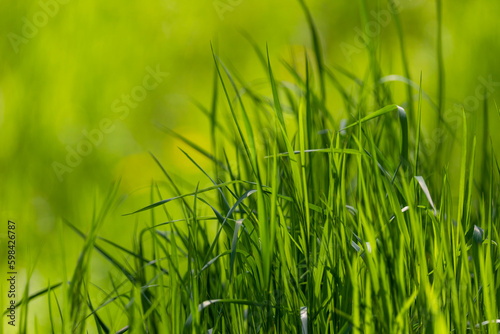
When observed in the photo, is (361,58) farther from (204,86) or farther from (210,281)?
(210,281)

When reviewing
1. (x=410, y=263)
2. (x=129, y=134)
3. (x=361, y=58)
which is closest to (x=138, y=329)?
(x=410, y=263)

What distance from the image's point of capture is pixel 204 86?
2.24 m

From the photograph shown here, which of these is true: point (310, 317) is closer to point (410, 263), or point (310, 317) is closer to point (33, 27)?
point (410, 263)

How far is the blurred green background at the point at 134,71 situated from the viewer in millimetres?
1821

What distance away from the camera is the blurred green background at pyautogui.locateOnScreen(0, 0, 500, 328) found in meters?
1.82

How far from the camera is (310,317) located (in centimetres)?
69

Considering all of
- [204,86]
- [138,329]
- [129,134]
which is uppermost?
[204,86]

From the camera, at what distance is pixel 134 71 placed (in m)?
2.27

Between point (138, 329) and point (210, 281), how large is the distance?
0.23m

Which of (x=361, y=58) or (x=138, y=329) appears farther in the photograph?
(x=361, y=58)

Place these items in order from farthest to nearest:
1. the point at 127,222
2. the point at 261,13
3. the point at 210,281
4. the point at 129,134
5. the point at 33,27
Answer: the point at 261,13 → the point at 33,27 → the point at 129,134 → the point at 127,222 → the point at 210,281

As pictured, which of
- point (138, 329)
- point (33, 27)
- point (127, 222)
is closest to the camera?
point (138, 329)

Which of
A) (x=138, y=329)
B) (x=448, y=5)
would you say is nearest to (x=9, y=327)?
(x=138, y=329)

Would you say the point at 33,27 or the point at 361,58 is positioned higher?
the point at 33,27
